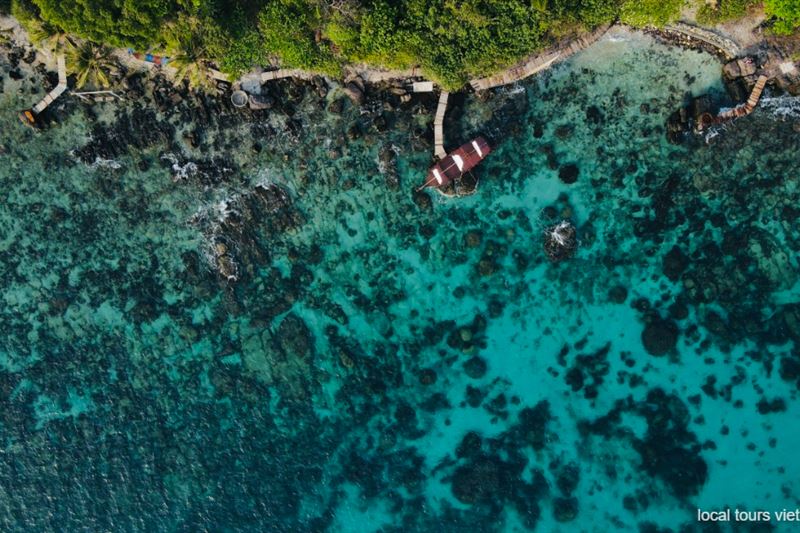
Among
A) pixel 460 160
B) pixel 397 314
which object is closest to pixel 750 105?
pixel 460 160

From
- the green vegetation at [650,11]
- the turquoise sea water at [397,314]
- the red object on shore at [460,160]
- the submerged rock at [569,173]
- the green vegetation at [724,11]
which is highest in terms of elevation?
the green vegetation at [724,11]

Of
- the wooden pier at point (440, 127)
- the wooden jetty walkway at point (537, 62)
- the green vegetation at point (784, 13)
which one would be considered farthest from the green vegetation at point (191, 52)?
the green vegetation at point (784, 13)

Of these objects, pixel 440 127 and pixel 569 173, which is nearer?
pixel 440 127

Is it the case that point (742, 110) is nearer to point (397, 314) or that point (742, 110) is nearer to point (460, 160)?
point (460, 160)

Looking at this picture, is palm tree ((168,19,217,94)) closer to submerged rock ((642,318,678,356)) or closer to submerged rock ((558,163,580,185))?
submerged rock ((558,163,580,185))

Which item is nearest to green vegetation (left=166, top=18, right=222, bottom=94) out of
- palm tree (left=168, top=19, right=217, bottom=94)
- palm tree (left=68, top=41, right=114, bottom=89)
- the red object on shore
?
palm tree (left=168, top=19, right=217, bottom=94)

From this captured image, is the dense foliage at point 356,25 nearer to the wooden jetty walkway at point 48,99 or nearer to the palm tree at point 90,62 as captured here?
the palm tree at point 90,62
